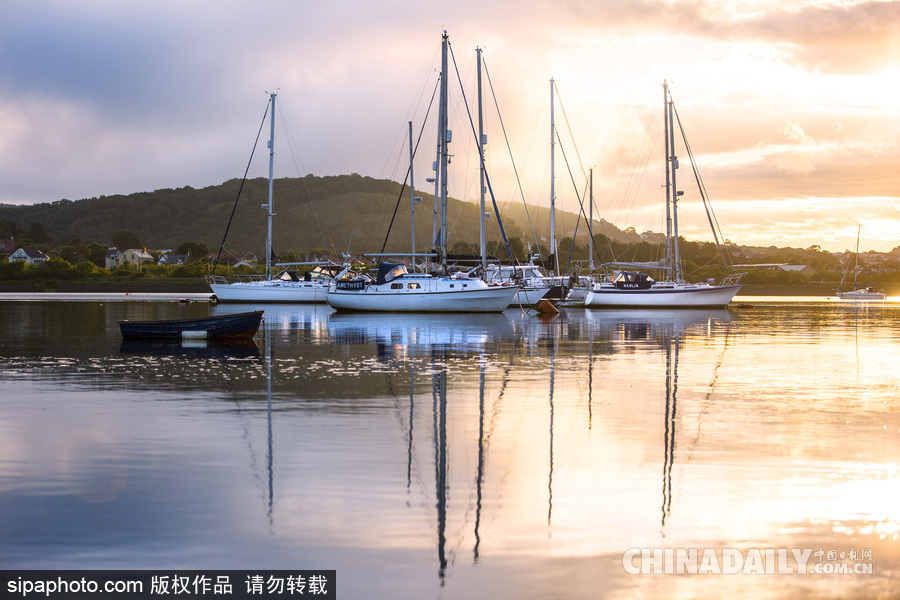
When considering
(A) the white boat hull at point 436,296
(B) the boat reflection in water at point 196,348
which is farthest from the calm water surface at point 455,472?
(A) the white boat hull at point 436,296

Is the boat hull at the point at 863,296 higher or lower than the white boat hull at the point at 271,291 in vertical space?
lower

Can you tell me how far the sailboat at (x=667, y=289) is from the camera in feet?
211

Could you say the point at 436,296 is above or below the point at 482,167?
below

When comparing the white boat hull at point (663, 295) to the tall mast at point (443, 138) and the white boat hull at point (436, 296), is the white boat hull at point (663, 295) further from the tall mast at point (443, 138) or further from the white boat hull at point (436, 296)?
the tall mast at point (443, 138)

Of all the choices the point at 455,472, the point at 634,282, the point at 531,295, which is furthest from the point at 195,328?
the point at 634,282

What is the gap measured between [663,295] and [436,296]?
2191 cm

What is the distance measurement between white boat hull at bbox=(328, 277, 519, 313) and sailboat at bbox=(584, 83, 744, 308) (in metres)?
16.2

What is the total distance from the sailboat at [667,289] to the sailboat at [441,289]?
53.9 ft

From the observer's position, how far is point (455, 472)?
10633mm

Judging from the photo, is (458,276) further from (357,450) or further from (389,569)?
(389,569)

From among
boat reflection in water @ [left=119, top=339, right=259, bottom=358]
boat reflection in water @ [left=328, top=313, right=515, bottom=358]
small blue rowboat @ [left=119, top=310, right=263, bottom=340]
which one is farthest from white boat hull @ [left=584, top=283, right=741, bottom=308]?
boat reflection in water @ [left=119, top=339, right=259, bottom=358]

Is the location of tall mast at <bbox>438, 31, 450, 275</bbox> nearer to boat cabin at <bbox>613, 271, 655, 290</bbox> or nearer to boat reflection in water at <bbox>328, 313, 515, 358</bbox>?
boat reflection in water at <bbox>328, 313, 515, 358</bbox>

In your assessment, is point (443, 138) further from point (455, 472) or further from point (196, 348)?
point (455, 472)

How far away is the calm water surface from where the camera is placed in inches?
291
